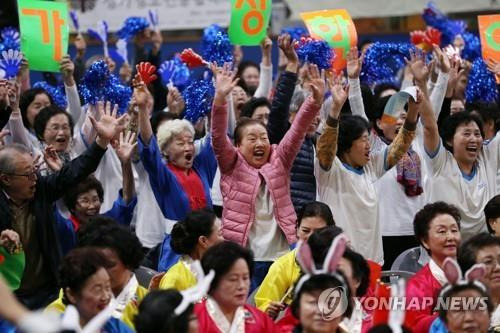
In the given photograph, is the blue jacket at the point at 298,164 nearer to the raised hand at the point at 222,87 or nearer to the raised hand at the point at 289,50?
the raised hand at the point at 289,50

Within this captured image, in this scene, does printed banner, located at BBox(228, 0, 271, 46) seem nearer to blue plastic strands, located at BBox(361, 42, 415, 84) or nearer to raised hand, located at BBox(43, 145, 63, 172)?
blue plastic strands, located at BBox(361, 42, 415, 84)

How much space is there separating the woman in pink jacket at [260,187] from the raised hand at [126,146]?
699 mm

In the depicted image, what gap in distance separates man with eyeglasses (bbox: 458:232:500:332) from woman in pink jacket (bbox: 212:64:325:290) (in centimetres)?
114

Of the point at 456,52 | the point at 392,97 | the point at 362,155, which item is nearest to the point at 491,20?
the point at 456,52

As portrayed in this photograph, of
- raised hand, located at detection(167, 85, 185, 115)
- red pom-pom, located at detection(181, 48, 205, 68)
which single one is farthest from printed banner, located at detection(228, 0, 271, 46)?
red pom-pom, located at detection(181, 48, 205, 68)

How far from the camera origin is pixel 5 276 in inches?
193

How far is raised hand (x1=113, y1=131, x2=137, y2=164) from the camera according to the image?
5953mm

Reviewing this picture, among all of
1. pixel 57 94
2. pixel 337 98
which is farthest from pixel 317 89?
pixel 57 94

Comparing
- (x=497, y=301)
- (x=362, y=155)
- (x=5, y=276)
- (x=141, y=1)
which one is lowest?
(x=497, y=301)

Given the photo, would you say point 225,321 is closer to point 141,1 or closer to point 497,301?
point 497,301

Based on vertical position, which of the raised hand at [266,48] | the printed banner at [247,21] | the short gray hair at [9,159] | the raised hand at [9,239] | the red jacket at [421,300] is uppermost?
the printed banner at [247,21]

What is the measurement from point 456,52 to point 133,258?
3253 mm

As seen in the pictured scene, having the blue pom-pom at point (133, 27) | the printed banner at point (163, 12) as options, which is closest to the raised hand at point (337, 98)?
the blue pom-pom at point (133, 27)

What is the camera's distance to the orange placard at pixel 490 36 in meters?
7.25
